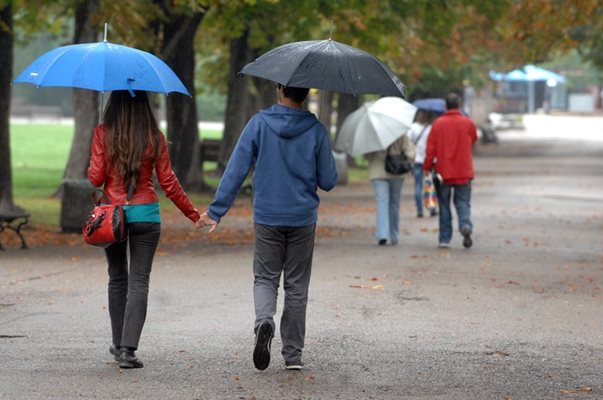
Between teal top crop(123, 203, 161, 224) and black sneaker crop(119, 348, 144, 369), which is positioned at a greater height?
teal top crop(123, 203, 161, 224)

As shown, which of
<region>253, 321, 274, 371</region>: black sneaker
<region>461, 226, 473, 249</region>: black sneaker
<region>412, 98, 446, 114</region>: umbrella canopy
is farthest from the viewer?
<region>412, 98, 446, 114</region>: umbrella canopy

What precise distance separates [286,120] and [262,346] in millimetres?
1300

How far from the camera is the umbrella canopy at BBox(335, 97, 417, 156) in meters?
16.4

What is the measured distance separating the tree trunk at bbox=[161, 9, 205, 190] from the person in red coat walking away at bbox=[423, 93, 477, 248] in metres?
10.1

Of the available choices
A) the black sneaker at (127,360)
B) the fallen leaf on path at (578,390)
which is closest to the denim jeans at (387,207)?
the black sneaker at (127,360)

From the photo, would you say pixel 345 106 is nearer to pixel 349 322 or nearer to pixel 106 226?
pixel 349 322

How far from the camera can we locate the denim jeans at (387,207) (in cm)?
1648

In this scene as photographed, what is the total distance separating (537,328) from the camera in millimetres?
10016

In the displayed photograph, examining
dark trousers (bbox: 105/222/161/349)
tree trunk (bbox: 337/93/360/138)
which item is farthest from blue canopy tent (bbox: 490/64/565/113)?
dark trousers (bbox: 105/222/161/349)

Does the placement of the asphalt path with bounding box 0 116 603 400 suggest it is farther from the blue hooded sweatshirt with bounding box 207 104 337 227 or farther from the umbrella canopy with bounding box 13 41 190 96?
the umbrella canopy with bounding box 13 41 190 96

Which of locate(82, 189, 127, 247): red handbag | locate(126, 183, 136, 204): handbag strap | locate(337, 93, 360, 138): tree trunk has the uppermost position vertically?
locate(126, 183, 136, 204): handbag strap

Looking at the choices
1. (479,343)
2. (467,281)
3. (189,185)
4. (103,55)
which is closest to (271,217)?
(103,55)

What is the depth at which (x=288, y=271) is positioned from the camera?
26.9ft

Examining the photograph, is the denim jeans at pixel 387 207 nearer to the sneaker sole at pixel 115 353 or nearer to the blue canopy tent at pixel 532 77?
the sneaker sole at pixel 115 353
